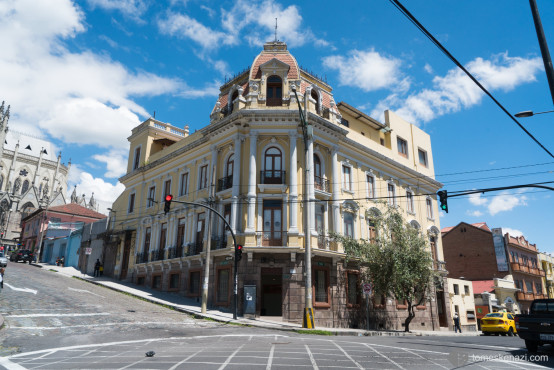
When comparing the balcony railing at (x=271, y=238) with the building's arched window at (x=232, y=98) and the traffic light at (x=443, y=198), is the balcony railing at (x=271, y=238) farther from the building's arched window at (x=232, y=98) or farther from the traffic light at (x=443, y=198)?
the traffic light at (x=443, y=198)

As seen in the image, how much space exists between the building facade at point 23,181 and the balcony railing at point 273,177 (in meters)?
67.3

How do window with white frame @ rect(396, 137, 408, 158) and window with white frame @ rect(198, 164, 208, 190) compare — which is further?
window with white frame @ rect(396, 137, 408, 158)

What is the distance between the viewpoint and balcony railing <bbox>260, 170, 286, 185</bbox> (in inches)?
953

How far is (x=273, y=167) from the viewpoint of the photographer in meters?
24.7

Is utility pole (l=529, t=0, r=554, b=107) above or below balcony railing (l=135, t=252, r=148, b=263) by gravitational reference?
above

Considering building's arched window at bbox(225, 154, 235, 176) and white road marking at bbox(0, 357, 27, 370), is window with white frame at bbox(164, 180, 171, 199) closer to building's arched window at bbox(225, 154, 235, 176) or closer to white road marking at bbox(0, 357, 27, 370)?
building's arched window at bbox(225, 154, 235, 176)

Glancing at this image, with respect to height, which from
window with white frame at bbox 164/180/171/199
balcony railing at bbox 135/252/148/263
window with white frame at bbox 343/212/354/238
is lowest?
balcony railing at bbox 135/252/148/263

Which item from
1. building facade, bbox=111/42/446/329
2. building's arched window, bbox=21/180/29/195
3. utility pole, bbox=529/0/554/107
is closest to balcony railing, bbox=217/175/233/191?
building facade, bbox=111/42/446/329

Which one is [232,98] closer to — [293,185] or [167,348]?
[293,185]

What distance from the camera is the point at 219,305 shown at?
77.0 feet

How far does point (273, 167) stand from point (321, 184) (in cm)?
335

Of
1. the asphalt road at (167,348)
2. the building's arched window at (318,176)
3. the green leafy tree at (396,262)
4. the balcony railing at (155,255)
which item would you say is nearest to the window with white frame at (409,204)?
the green leafy tree at (396,262)

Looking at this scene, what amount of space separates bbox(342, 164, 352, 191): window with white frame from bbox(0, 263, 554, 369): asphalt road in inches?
526

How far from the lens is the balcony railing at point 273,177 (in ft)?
79.4
